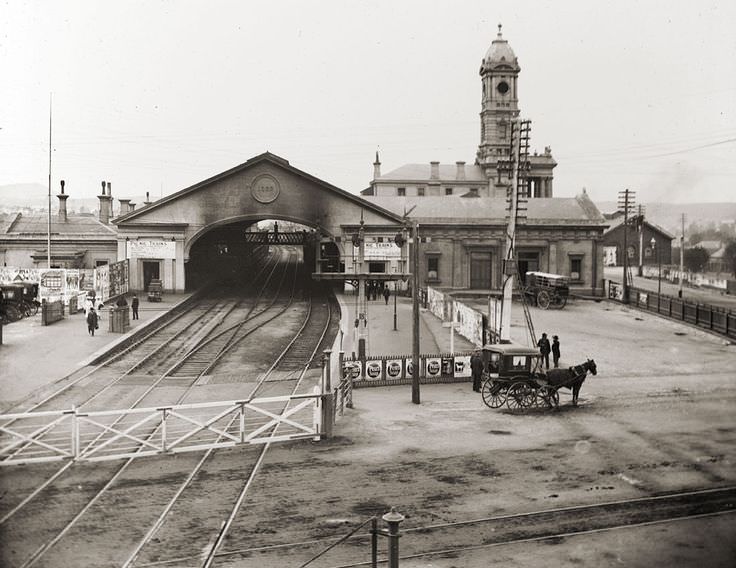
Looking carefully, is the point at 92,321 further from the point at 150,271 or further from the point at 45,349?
the point at 150,271

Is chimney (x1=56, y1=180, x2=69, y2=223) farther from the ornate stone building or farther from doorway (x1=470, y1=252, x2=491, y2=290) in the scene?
doorway (x1=470, y1=252, x2=491, y2=290)

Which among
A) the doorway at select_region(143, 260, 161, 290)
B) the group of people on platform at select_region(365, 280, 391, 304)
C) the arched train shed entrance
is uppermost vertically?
the arched train shed entrance

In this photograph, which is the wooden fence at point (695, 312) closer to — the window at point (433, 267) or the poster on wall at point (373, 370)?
the poster on wall at point (373, 370)

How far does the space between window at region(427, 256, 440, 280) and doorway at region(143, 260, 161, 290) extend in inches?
728

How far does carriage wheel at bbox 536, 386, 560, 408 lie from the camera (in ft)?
68.1

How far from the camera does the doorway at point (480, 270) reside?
5250cm

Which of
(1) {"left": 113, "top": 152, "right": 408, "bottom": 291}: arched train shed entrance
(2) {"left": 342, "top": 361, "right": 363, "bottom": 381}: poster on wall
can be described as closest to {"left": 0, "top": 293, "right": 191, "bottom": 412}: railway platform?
(1) {"left": 113, "top": 152, "right": 408, "bottom": 291}: arched train shed entrance

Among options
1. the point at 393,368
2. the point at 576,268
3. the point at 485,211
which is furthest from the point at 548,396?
the point at 485,211

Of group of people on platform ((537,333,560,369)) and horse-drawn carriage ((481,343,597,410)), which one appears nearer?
horse-drawn carriage ((481,343,597,410))

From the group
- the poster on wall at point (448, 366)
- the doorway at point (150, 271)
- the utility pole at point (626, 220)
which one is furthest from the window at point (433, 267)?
the poster on wall at point (448, 366)

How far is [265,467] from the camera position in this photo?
15281 millimetres

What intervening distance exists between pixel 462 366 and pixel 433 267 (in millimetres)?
27461

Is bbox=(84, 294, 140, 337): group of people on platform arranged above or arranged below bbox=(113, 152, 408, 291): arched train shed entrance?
below

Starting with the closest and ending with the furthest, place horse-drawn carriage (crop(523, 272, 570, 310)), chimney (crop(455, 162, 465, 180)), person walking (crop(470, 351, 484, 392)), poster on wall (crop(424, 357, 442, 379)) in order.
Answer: person walking (crop(470, 351, 484, 392)), poster on wall (crop(424, 357, 442, 379)), horse-drawn carriage (crop(523, 272, 570, 310)), chimney (crop(455, 162, 465, 180))
